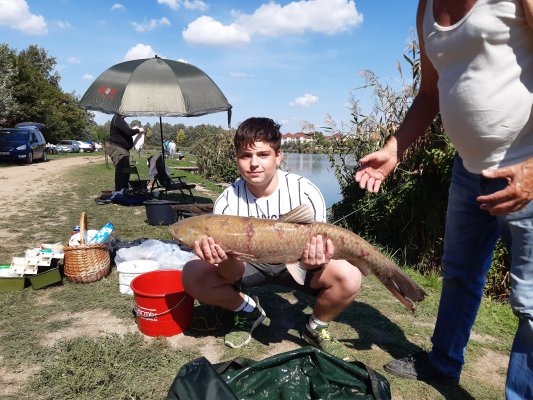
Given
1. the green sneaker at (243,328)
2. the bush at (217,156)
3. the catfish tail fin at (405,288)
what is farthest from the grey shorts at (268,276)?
the bush at (217,156)

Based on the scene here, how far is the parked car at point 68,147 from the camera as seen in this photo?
176 ft

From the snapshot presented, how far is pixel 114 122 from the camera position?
1135 centimetres

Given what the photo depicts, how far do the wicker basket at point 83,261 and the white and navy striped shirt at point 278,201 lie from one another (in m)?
2.22

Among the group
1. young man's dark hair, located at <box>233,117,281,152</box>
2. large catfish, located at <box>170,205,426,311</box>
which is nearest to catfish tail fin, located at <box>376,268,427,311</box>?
large catfish, located at <box>170,205,426,311</box>

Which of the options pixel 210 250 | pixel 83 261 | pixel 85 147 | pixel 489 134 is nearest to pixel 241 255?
pixel 210 250

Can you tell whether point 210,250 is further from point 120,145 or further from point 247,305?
point 120,145

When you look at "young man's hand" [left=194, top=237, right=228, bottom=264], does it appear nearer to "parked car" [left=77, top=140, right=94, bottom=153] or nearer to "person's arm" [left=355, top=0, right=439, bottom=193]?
"person's arm" [left=355, top=0, right=439, bottom=193]

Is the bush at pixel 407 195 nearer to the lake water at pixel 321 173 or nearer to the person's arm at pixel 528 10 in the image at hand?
the lake water at pixel 321 173

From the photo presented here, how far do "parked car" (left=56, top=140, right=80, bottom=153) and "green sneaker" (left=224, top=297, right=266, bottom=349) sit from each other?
187ft

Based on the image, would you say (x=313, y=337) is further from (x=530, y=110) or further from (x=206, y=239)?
(x=530, y=110)

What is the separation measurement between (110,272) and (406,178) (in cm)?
441

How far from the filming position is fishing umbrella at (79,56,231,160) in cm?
897

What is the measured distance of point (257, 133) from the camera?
10.8 ft

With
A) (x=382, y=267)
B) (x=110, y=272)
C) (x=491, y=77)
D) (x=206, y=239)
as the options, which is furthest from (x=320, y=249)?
(x=110, y=272)
